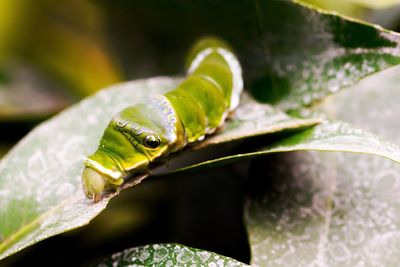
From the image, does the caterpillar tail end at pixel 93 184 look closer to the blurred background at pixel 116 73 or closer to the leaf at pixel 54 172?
A: the leaf at pixel 54 172

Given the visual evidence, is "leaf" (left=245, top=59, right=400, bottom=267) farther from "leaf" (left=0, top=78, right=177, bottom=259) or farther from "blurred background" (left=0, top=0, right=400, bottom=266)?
"leaf" (left=0, top=78, right=177, bottom=259)

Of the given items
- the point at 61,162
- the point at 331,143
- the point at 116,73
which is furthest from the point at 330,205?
the point at 116,73

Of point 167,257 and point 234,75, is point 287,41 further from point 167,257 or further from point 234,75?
point 167,257

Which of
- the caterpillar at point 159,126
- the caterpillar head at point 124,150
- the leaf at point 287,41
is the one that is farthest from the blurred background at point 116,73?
the caterpillar head at point 124,150

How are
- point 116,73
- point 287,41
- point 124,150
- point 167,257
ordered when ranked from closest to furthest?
point 167,257 → point 124,150 → point 287,41 → point 116,73

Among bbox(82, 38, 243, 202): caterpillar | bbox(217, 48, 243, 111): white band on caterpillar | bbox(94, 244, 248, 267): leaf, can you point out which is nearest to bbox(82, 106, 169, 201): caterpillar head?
bbox(82, 38, 243, 202): caterpillar

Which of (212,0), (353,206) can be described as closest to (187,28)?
(212,0)
